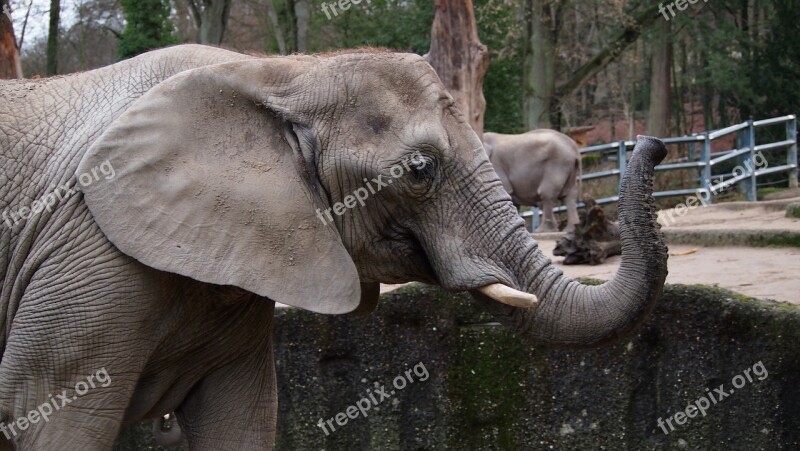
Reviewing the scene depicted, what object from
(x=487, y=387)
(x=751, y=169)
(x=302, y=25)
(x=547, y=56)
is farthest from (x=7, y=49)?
(x=302, y=25)

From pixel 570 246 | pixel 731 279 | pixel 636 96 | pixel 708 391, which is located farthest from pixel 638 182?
pixel 636 96

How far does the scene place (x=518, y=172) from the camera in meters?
16.7

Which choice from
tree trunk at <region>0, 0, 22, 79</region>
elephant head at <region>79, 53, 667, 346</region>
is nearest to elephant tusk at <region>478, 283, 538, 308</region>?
elephant head at <region>79, 53, 667, 346</region>

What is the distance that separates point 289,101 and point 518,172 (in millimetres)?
13655

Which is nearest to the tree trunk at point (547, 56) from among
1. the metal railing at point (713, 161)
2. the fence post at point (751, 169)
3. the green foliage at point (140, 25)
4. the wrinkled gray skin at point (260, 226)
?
the metal railing at point (713, 161)

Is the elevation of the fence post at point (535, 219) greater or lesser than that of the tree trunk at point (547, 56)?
lesser

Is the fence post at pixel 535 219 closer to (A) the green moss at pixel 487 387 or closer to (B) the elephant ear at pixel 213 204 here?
(A) the green moss at pixel 487 387

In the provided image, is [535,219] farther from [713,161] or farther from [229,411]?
[229,411]

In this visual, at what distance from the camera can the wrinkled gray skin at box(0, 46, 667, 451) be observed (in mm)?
3047

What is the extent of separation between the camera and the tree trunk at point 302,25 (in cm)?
2406

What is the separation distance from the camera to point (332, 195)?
3.19 meters

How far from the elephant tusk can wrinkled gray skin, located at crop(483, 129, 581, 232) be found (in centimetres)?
1291

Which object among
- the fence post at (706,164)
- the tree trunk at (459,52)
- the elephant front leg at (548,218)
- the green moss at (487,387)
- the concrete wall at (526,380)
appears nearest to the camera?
the concrete wall at (526,380)

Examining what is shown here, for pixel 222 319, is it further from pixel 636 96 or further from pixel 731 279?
pixel 636 96
